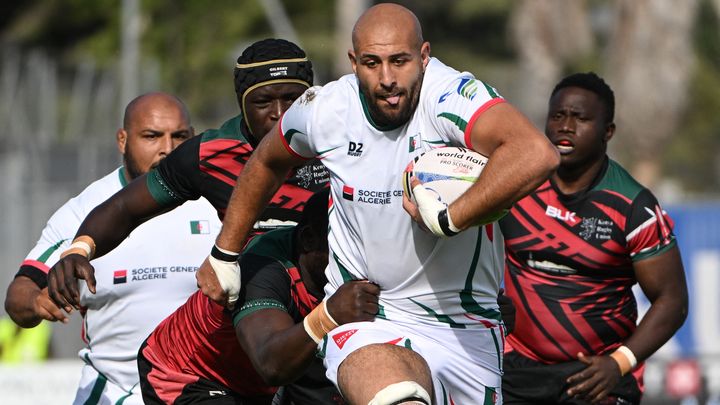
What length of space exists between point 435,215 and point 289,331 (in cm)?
99

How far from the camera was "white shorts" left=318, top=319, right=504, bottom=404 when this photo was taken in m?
5.22

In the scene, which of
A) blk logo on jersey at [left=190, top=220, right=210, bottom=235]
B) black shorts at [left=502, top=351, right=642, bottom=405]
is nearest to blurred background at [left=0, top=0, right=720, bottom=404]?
blk logo on jersey at [left=190, top=220, right=210, bottom=235]

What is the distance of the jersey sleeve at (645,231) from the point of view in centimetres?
669

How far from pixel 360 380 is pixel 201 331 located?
4.13 feet

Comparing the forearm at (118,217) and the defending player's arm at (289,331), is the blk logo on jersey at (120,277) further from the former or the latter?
the defending player's arm at (289,331)

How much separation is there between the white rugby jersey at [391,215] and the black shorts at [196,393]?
0.99m

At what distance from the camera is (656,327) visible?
21.9 feet

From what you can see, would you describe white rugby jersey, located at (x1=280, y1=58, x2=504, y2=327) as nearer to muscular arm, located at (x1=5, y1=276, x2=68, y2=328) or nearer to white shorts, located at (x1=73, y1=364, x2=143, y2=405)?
muscular arm, located at (x1=5, y1=276, x2=68, y2=328)

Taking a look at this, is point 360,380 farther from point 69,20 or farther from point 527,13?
point 69,20

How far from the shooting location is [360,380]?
503 centimetres

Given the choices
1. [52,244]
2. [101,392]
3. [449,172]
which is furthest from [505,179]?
[101,392]

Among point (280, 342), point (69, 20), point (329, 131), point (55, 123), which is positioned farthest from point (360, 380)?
point (69, 20)

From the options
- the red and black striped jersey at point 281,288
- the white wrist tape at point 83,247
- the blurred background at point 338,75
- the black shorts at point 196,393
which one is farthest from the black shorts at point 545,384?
the blurred background at point 338,75

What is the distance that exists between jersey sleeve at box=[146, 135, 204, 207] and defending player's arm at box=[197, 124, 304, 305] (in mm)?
438
